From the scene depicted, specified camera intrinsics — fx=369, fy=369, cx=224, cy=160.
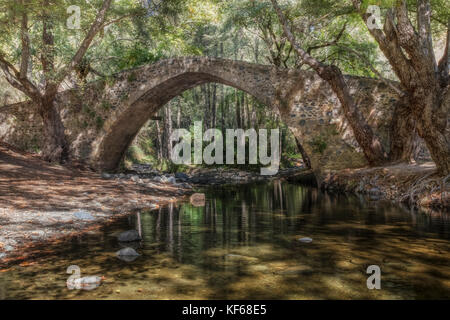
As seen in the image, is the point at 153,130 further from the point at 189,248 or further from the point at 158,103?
the point at 189,248

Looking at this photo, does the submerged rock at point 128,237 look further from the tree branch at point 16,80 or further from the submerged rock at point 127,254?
the tree branch at point 16,80

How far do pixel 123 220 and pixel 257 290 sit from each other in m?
3.62

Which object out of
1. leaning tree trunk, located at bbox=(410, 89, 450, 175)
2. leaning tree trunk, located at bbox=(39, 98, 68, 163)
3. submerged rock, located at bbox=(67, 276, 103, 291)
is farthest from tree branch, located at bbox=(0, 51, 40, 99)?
leaning tree trunk, located at bbox=(410, 89, 450, 175)

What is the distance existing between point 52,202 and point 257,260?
177 inches

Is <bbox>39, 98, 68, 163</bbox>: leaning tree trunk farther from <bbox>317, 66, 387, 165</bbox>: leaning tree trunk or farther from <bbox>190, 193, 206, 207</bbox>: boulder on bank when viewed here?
<bbox>317, 66, 387, 165</bbox>: leaning tree trunk

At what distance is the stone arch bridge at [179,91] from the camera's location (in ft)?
36.1

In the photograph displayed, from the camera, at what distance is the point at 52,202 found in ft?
21.4

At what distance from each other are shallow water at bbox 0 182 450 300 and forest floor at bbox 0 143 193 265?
0.44 metres

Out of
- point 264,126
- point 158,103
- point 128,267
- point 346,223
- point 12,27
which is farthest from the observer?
Answer: point 264,126

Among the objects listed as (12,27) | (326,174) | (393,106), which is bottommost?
(326,174)

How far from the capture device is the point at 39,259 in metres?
3.59

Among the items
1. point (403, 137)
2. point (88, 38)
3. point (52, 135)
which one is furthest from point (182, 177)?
point (403, 137)

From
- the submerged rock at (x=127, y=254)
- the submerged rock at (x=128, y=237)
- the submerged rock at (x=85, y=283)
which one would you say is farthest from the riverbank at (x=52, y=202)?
the submerged rock at (x=85, y=283)

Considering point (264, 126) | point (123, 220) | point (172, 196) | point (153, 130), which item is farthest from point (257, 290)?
point (153, 130)
